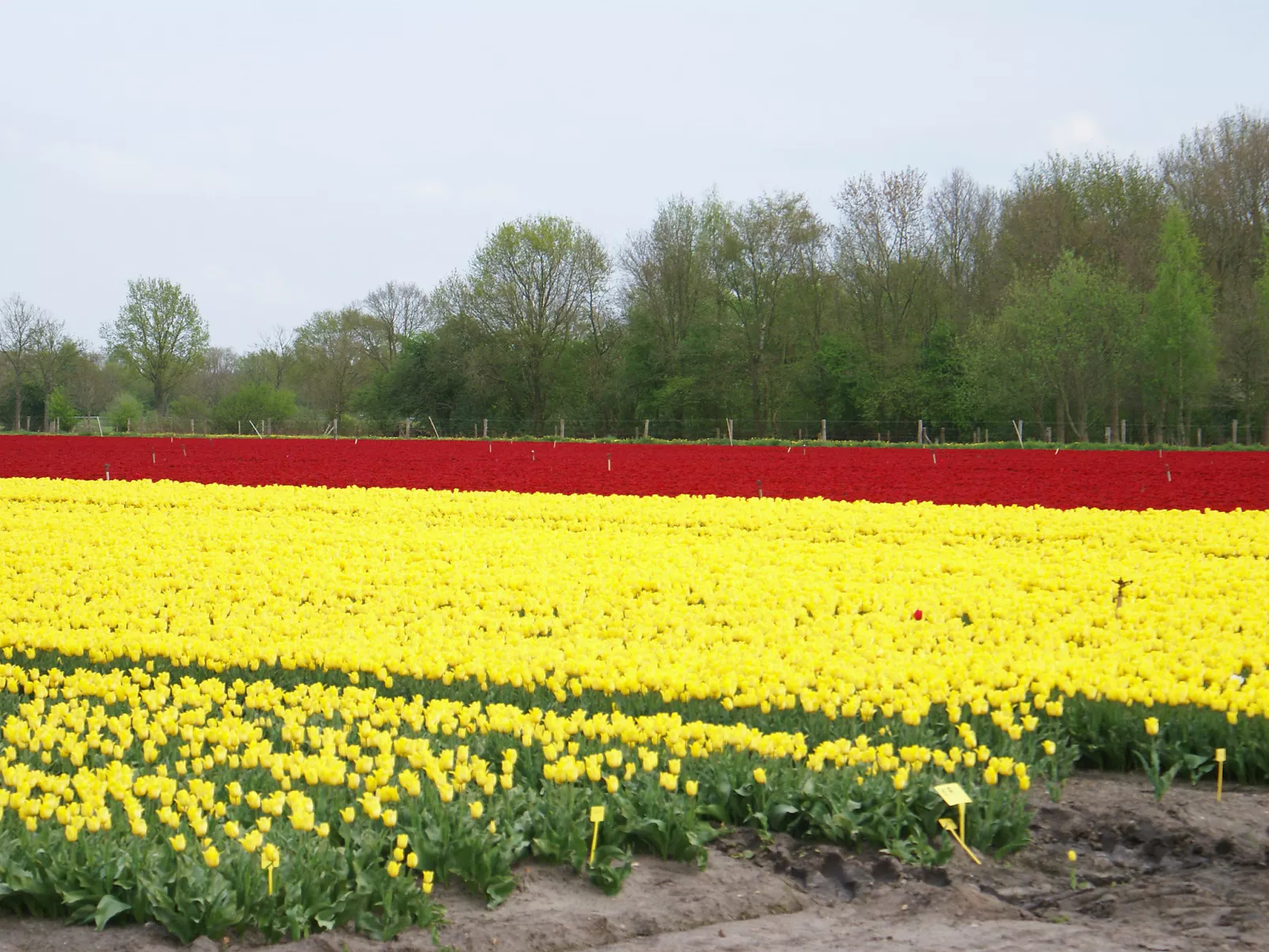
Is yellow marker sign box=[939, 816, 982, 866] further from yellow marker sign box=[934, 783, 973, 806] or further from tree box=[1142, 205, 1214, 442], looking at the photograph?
tree box=[1142, 205, 1214, 442]

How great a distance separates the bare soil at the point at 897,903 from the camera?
13.8ft

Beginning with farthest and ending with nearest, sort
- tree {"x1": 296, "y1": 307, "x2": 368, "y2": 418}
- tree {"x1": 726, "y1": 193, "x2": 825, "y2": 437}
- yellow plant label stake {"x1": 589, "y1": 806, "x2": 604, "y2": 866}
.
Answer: tree {"x1": 296, "y1": 307, "x2": 368, "y2": 418} < tree {"x1": 726, "y1": 193, "x2": 825, "y2": 437} < yellow plant label stake {"x1": 589, "y1": 806, "x2": 604, "y2": 866}

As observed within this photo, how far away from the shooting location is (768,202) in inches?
2272

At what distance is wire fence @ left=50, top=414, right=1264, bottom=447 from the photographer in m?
49.1

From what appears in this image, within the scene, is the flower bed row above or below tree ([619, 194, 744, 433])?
below

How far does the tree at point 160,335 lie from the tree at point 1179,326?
5583cm

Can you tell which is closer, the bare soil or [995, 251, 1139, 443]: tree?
the bare soil

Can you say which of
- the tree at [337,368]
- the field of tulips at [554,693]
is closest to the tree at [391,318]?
the tree at [337,368]

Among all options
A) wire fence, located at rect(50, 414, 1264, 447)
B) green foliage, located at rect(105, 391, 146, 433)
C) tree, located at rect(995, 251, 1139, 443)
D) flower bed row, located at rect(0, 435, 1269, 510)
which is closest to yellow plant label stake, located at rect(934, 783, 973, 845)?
flower bed row, located at rect(0, 435, 1269, 510)

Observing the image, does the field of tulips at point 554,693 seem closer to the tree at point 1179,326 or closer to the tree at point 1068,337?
the tree at point 1179,326

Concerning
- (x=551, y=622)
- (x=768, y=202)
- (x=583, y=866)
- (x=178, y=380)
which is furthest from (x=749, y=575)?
(x=178, y=380)

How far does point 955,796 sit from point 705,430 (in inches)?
2040

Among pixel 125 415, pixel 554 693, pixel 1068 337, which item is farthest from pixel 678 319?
pixel 554 693

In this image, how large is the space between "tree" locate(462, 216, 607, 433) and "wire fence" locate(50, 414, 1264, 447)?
3.04m
